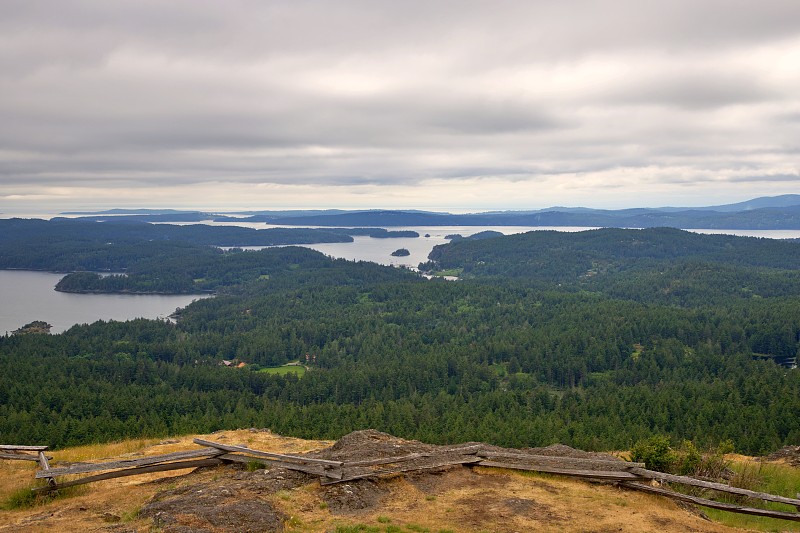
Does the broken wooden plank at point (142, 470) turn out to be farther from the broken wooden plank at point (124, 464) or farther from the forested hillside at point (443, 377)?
the forested hillside at point (443, 377)

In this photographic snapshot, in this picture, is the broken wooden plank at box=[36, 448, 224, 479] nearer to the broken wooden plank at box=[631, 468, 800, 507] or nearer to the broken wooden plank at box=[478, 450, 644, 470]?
the broken wooden plank at box=[478, 450, 644, 470]

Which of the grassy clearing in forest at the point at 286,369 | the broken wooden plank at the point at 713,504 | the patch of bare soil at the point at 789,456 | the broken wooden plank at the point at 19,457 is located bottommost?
the grassy clearing in forest at the point at 286,369

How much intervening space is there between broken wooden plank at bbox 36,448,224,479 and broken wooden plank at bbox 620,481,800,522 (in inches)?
717

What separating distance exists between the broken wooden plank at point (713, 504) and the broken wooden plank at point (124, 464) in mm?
18213

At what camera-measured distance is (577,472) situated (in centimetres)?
2356

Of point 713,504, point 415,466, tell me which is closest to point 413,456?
point 415,466

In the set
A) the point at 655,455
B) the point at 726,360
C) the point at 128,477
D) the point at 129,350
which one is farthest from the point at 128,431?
the point at 726,360

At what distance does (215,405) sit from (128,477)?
7948 centimetres

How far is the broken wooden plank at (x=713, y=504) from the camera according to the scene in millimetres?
19766

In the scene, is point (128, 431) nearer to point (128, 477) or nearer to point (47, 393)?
point (47, 393)

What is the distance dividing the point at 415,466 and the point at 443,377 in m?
103

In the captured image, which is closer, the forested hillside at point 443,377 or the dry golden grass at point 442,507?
the dry golden grass at point 442,507

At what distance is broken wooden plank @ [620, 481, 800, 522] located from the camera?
19.8m

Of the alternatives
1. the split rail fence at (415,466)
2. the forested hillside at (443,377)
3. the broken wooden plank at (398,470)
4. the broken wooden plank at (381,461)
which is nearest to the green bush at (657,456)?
the split rail fence at (415,466)
